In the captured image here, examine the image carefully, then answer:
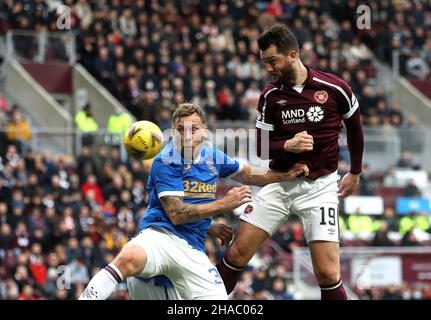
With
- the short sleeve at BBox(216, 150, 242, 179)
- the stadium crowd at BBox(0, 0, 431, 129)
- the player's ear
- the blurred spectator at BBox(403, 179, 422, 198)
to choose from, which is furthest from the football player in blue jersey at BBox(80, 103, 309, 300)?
the blurred spectator at BBox(403, 179, 422, 198)

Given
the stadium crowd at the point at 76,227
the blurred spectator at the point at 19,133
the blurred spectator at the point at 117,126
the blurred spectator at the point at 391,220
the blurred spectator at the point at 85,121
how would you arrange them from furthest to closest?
the blurred spectator at the point at 391,220 → the blurred spectator at the point at 85,121 → the blurred spectator at the point at 117,126 → the blurred spectator at the point at 19,133 → the stadium crowd at the point at 76,227

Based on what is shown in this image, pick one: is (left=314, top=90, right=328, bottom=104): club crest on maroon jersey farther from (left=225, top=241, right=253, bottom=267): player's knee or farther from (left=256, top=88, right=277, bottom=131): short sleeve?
(left=225, top=241, right=253, bottom=267): player's knee

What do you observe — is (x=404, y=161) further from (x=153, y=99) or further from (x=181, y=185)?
(x=181, y=185)


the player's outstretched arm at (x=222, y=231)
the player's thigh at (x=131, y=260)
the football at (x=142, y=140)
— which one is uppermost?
the football at (x=142, y=140)

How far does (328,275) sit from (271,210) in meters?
0.79

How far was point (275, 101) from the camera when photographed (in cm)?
904

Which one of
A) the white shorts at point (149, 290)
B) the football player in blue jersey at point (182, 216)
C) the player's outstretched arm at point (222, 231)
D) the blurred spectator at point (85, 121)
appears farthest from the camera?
the blurred spectator at point (85, 121)

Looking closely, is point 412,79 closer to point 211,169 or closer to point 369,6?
point 369,6

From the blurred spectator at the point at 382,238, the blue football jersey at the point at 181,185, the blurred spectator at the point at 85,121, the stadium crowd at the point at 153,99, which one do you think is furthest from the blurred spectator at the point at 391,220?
the blue football jersey at the point at 181,185

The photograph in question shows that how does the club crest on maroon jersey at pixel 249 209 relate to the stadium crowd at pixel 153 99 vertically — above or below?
above

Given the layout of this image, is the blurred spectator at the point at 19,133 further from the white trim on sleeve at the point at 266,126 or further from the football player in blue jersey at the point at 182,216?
the football player in blue jersey at the point at 182,216

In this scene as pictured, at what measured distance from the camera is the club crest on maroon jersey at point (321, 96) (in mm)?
8961

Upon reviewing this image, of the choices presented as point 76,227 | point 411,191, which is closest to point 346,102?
point 76,227
